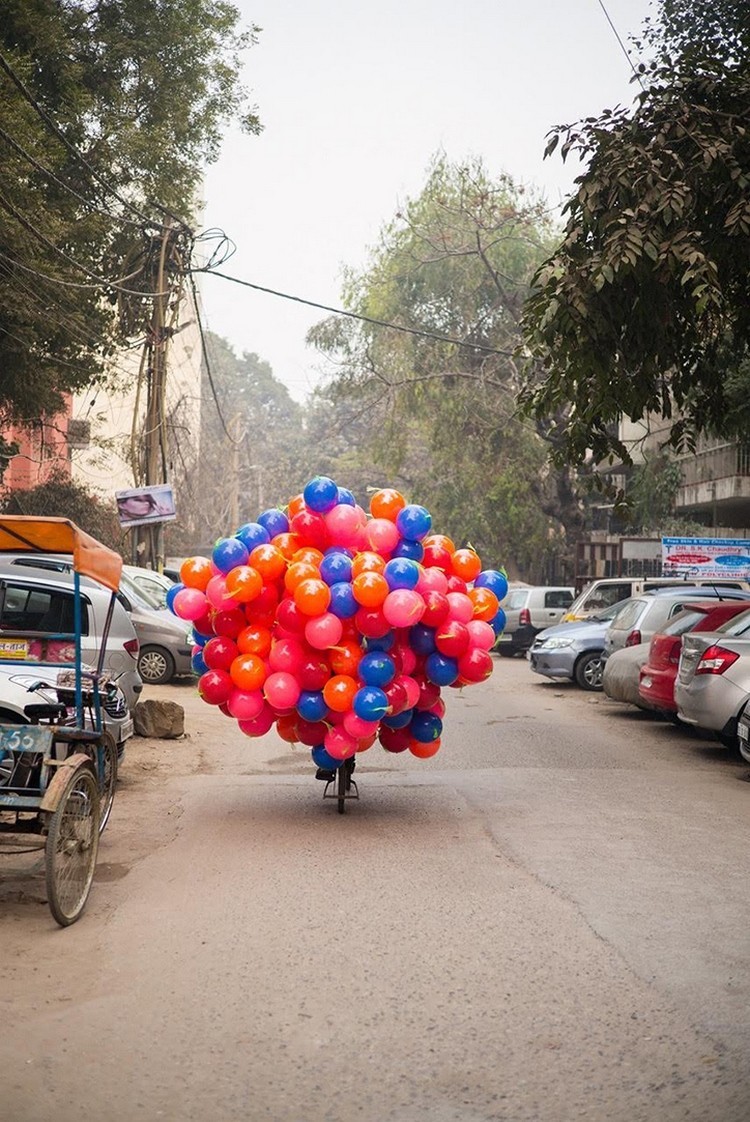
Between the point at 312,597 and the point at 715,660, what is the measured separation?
18.2 ft

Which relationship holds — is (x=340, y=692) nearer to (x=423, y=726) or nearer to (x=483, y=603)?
(x=423, y=726)

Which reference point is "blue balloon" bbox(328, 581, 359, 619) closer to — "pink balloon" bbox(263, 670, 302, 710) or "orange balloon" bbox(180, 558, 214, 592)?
"pink balloon" bbox(263, 670, 302, 710)

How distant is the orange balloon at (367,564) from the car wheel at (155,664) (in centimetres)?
1214

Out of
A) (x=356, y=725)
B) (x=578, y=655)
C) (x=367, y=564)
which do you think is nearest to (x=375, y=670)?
(x=356, y=725)

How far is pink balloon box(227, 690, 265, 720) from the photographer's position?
31.6 ft

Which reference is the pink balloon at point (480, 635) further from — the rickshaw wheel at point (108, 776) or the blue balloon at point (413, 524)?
the rickshaw wheel at point (108, 776)

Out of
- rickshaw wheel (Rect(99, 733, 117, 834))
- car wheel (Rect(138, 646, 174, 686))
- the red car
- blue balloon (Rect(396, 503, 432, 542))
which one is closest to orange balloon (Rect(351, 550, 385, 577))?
blue balloon (Rect(396, 503, 432, 542))

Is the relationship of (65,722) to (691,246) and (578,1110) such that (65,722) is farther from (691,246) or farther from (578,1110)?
(691,246)

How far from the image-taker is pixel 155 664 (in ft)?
69.7

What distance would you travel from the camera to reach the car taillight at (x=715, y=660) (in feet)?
43.1

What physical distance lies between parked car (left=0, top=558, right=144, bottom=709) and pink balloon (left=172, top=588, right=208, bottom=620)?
1.36m

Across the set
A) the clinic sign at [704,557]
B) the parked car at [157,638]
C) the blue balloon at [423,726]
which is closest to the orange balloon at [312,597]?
the blue balloon at [423,726]

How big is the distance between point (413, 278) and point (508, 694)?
68.8 ft

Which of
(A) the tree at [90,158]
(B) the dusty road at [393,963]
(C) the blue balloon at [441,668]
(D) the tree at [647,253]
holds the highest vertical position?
(A) the tree at [90,158]
